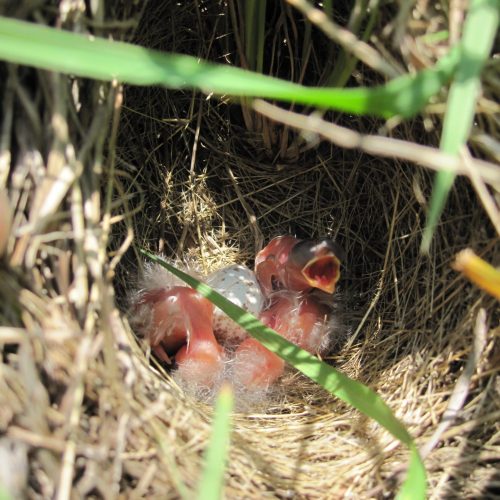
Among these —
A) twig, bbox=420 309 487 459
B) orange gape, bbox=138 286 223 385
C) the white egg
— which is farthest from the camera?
the white egg

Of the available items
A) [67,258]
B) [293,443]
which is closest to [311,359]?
[293,443]

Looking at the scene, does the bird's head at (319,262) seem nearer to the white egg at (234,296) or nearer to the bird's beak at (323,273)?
the bird's beak at (323,273)

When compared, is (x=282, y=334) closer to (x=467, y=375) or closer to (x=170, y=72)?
(x=467, y=375)

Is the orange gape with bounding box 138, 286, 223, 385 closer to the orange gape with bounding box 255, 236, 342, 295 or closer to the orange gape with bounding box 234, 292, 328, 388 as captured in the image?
the orange gape with bounding box 234, 292, 328, 388

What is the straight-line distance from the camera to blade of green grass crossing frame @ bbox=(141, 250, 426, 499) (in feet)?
2.87

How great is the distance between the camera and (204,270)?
166cm

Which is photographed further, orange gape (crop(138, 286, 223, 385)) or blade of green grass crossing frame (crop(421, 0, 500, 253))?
orange gape (crop(138, 286, 223, 385))

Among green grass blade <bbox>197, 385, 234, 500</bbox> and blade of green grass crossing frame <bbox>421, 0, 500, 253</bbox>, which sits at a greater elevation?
blade of green grass crossing frame <bbox>421, 0, 500, 253</bbox>

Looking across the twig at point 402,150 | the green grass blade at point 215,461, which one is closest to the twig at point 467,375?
the twig at point 402,150

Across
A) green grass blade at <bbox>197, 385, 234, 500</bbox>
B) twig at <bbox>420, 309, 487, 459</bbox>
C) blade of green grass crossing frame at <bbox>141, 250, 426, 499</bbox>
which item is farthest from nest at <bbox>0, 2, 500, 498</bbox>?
green grass blade at <bbox>197, 385, 234, 500</bbox>

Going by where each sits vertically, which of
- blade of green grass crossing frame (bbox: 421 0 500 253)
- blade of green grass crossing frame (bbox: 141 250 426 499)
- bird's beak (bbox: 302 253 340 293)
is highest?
bird's beak (bbox: 302 253 340 293)

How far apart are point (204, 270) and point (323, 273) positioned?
0.37 m

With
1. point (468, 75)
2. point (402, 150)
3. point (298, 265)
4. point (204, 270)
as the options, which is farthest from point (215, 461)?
point (204, 270)

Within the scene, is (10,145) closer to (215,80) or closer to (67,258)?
(67,258)
